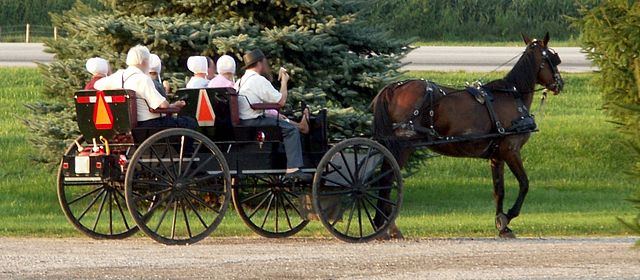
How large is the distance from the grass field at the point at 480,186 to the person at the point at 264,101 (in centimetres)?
203

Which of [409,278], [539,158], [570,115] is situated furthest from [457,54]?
[409,278]

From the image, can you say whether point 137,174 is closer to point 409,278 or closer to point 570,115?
point 409,278

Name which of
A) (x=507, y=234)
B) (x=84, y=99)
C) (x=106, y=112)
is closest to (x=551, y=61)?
(x=507, y=234)

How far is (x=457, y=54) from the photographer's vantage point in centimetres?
3806

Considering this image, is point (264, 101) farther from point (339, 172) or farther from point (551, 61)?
point (551, 61)

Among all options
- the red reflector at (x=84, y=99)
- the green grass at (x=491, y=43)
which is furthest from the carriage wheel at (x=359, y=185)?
the green grass at (x=491, y=43)

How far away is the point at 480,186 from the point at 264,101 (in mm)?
9654

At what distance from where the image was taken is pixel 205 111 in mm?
14484

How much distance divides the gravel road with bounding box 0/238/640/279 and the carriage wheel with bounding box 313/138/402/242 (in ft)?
0.93

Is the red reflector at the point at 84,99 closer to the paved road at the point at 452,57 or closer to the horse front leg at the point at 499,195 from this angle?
the horse front leg at the point at 499,195

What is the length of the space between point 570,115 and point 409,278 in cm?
1930

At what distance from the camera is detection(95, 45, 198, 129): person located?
46.2ft

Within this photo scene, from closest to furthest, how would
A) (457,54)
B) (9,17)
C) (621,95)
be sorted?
(621,95) < (457,54) < (9,17)

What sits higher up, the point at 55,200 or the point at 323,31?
the point at 323,31
